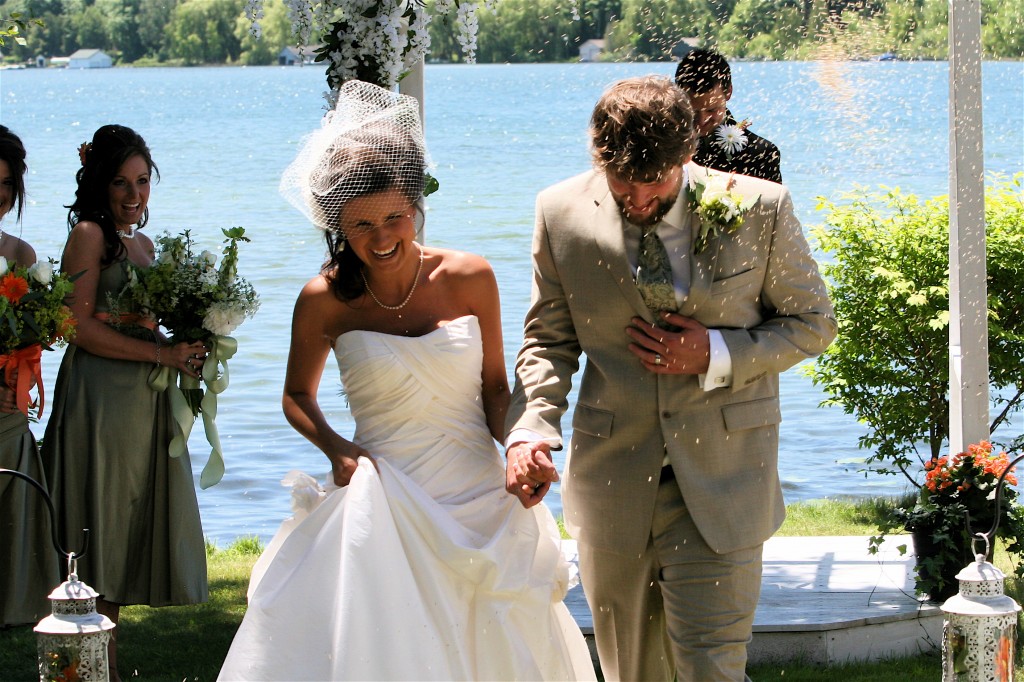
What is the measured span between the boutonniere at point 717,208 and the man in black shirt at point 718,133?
2.02 meters

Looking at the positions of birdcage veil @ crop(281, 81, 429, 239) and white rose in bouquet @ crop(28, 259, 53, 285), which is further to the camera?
white rose in bouquet @ crop(28, 259, 53, 285)

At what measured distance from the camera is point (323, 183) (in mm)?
4496

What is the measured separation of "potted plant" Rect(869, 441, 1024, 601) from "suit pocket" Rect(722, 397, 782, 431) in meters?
2.19

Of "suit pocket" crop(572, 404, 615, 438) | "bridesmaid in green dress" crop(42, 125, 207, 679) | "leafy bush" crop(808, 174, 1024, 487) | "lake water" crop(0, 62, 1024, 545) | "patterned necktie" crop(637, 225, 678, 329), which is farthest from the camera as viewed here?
"lake water" crop(0, 62, 1024, 545)

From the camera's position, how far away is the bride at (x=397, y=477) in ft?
13.3

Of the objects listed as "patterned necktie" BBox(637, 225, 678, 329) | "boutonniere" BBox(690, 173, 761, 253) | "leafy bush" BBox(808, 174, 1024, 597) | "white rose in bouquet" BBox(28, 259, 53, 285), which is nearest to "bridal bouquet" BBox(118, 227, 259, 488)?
"white rose in bouquet" BBox(28, 259, 53, 285)

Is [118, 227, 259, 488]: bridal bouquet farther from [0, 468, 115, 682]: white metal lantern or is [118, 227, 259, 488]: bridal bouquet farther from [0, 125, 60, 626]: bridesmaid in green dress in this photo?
[0, 468, 115, 682]: white metal lantern

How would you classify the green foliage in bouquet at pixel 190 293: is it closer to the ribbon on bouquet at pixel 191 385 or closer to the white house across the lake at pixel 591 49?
the ribbon on bouquet at pixel 191 385

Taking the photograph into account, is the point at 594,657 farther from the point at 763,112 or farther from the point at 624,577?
the point at 763,112

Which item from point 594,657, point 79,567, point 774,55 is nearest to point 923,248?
point 774,55

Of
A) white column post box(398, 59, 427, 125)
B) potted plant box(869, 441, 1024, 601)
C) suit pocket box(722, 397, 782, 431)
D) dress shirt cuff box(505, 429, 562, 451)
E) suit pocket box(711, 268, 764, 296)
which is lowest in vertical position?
potted plant box(869, 441, 1024, 601)

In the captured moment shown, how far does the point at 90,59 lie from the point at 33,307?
3895cm

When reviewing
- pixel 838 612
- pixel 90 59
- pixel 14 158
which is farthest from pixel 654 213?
pixel 90 59

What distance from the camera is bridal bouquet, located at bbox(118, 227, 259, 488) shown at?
593 centimetres
